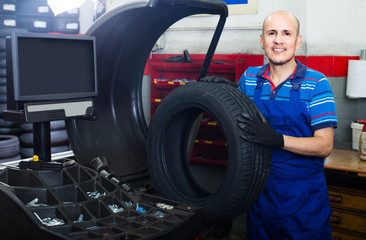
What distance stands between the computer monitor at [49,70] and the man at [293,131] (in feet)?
2.84

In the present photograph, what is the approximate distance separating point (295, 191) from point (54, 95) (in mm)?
1188

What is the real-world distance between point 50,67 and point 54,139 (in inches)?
86.6

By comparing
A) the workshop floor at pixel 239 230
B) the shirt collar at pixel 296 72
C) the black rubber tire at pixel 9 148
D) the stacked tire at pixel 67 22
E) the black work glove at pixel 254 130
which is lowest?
the workshop floor at pixel 239 230

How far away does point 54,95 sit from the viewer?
1646 millimetres

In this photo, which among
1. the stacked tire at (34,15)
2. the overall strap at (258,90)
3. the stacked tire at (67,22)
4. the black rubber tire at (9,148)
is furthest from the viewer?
the stacked tire at (67,22)

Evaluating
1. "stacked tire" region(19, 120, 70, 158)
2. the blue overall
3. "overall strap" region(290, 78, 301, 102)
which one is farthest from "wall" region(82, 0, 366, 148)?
"stacked tire" region(19, 120, 70, 158)

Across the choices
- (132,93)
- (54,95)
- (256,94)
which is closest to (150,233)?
(54,95)

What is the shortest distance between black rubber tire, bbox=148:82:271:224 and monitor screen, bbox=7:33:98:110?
1.32 feet

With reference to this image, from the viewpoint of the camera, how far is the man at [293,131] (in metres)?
1.82

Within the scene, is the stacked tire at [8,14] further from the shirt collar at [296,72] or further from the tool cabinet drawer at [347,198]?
the tool cabinet drawer at [347,198]

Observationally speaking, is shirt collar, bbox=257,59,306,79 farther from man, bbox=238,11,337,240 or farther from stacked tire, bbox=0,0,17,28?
stacked tire, bbox=0,0,17,28

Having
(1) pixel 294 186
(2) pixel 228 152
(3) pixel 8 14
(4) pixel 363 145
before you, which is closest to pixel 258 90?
(1) pixel 294 186

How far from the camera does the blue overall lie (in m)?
1.85

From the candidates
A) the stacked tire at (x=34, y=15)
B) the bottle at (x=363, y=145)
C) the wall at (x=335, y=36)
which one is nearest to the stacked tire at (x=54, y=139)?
the stacked tire at (x=34, y=15)
